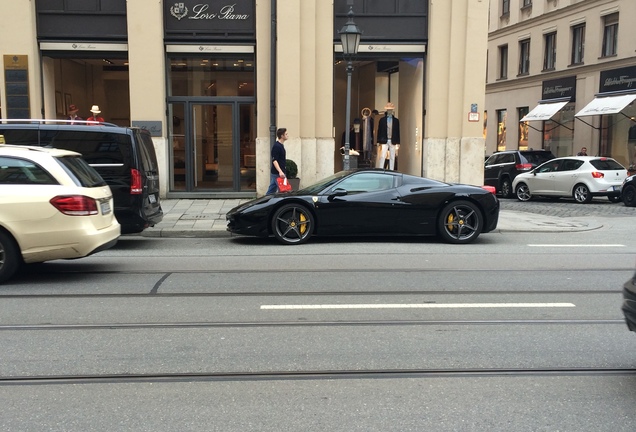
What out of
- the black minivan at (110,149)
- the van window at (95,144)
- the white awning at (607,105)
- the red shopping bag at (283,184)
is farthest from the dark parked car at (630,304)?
the white awning at (607,105)

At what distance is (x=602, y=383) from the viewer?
450cm

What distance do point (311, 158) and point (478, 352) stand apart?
13.1 metres

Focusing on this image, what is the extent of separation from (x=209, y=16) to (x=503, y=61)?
→ 26271 millimetres

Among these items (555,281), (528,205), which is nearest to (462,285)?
(555,281)

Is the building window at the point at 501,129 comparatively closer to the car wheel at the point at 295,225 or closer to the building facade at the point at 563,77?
the building facade at the point at 563,77

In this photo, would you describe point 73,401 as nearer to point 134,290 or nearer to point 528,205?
point 134,290

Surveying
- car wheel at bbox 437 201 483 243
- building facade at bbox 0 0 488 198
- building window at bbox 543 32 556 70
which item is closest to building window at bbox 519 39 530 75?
building window at bbox 543 32 556 70

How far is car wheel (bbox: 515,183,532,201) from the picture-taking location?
2192cm

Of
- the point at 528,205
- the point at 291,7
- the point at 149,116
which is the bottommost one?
the point at 528,205

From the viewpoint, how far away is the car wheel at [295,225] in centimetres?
1089

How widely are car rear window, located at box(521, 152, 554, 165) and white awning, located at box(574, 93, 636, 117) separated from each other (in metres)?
5.73

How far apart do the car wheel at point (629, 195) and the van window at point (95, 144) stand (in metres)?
14.4

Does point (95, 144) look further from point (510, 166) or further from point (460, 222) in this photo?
point (510, 166)

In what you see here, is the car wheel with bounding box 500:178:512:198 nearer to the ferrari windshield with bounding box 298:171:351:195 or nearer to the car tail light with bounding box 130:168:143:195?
the ferrari windshield with bounding box 298:171:351:195
